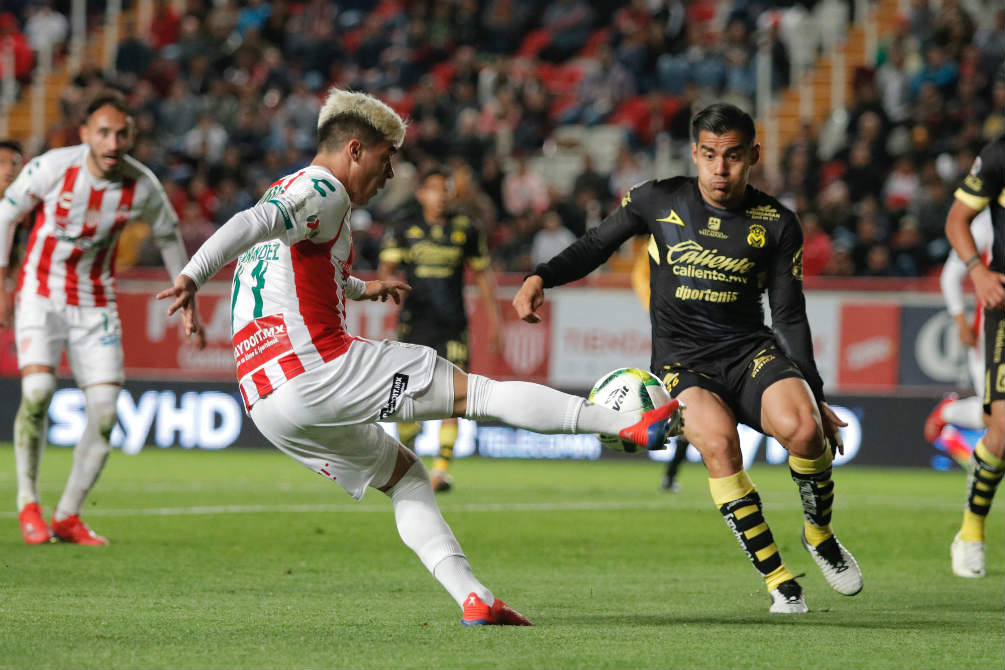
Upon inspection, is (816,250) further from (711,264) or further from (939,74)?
(711,264)

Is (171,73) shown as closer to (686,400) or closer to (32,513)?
(32,513)

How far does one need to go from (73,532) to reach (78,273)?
152 centimetres

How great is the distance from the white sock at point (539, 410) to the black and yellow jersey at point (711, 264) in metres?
1.35

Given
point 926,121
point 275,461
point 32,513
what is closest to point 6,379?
point 275,461

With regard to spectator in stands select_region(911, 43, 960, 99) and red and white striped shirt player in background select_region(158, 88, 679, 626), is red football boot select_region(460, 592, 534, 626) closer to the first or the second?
red and white striped shirt player in background select_region(158, 88, 679, 626)

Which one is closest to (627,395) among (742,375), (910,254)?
(742,375)

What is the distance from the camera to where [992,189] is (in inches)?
317

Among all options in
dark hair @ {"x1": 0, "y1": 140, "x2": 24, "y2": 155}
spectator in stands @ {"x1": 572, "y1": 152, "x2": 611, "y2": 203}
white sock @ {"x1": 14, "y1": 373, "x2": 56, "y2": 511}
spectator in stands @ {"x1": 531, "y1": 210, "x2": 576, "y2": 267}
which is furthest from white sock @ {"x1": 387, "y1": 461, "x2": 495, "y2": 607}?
spectator in stands @ {"x1": 572, "y1": 152, "x2": 611, "y2": 203}

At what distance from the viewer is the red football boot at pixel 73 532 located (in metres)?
9.09

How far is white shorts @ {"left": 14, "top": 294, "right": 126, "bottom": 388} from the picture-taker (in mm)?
9281

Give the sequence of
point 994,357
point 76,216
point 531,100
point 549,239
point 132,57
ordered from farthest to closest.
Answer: point 132,57
point 531,100
point 549,239
point 76,216
point 994,357

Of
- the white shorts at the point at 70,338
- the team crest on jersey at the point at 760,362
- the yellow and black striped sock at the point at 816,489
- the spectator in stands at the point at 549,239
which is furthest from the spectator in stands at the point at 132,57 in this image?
the yellow and black striped sock at the point at 816,489

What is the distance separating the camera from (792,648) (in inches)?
216

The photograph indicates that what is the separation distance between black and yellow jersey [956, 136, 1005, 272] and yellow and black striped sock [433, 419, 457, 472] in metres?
5.83
